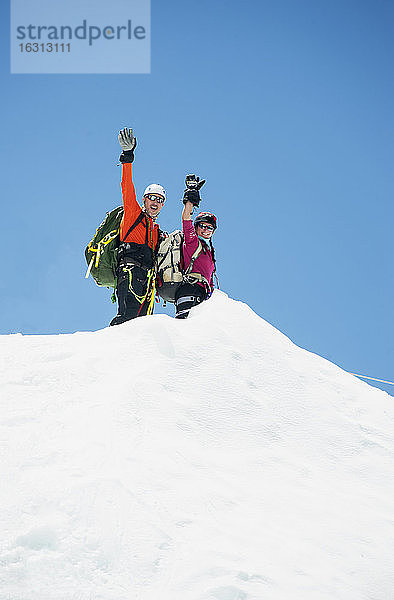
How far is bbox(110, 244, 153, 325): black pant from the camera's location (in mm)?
7023

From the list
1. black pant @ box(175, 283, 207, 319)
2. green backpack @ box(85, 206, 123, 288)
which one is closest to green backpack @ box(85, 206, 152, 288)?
green backpack @ box(85, 206, 123, 288)

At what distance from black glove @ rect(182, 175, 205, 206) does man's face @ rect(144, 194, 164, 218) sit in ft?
1.13

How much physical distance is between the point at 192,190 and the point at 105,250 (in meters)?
1.49

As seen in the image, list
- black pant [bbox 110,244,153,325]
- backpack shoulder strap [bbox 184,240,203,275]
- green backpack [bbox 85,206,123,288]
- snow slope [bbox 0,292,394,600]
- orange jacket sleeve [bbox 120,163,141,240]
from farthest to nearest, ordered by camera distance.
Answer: green backpack [bbox 85,206,123,288] < backpack shoulder strap [bbox 184,240,203,275] < orange jacket sleeve [bbox 120,163,141,240] < black pant [bbox 110,244,153,325] < snow slope [bbox 0,292,394,600]

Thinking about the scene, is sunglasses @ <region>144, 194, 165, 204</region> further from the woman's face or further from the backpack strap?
the woman's face

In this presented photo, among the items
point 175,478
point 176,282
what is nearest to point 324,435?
point 175,478

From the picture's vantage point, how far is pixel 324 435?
430 cm

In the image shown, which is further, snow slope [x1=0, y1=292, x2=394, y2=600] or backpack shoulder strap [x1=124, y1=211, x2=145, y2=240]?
backpack shoulder strap [x1=124, y1=211, x2=145, y2=240]

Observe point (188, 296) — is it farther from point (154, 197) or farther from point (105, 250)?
point (154, 197)

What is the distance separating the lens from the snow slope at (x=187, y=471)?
271 cm

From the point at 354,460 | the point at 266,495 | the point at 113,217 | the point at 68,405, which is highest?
the point at 113,217

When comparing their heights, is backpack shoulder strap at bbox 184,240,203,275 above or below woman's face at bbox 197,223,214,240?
below

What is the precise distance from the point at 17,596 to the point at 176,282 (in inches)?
202

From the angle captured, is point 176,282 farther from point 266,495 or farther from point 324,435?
point 266,495
